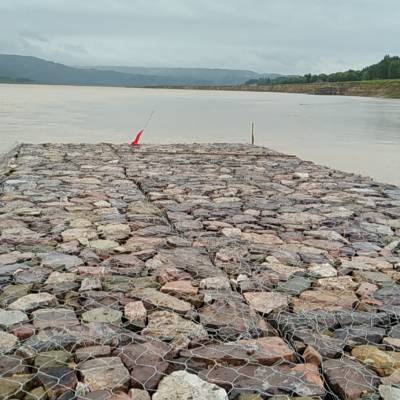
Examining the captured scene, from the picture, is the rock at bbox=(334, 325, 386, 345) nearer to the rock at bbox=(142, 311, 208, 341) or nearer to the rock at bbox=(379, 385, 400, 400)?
the rock at bbox=(379, 385, 400, 400)

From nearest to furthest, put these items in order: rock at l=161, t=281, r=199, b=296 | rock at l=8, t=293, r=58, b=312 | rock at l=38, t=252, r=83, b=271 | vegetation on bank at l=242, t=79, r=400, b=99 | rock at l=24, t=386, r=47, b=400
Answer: rock at l=24, t=386, r=47, b=400, rock at l=8, t=293, r=58, b=312, rock at l=161, t=281, r=199, b=296, rock at l=38, t=252, r=83, b=271, vegetation on bank at l=242, t=79, r=400, b=99

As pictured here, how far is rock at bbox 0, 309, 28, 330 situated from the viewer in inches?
114

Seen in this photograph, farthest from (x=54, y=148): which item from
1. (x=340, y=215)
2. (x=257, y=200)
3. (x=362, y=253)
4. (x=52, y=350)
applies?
(x=52, y=350)

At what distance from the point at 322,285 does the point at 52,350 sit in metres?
1.92

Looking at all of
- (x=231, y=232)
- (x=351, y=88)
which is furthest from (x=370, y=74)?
(x=231, y=232)

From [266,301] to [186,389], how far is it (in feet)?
3.73

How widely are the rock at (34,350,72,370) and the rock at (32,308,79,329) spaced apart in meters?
0.28

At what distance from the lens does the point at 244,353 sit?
2725 millimetres

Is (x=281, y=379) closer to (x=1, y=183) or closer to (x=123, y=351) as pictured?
(x=123, y=351)

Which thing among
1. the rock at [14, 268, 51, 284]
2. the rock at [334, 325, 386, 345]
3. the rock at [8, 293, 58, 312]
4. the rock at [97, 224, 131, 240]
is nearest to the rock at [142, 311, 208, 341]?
the rock at [8, 293, 58, 312]

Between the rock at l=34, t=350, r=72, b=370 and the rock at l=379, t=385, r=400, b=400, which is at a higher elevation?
the rock at l=34, t=350, r=72, b=370

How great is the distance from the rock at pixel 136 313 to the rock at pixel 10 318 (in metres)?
0.58

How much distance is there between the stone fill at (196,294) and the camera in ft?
8.16

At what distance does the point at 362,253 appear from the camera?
176 inches
